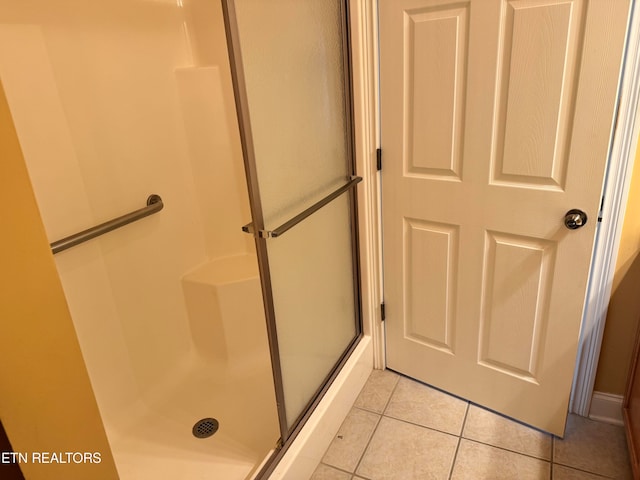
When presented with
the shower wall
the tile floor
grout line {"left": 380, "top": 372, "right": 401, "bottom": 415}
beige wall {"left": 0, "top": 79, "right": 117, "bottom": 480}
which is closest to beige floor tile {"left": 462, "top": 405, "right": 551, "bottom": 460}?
the tile floor

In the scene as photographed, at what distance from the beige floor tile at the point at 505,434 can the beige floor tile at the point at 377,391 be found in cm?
35

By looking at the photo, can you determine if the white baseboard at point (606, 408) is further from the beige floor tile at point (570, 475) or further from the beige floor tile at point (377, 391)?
the beige floor tile at point (377, 391)

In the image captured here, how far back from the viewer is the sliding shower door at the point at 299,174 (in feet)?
3.85

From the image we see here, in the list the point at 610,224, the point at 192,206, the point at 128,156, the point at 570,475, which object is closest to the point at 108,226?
the point at 128,156

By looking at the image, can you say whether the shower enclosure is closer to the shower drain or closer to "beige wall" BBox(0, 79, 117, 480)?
the shower drain

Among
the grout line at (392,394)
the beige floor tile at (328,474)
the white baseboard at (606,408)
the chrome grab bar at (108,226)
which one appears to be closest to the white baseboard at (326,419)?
the beige floor tile at (328,474)

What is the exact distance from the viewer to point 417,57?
1.49 meters

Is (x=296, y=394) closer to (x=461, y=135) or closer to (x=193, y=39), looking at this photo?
(x=461, y=135)

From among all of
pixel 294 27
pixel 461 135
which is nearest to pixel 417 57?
pixel 461 135

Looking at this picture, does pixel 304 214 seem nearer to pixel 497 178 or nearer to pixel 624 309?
pixel 497 178

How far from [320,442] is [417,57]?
1.42m

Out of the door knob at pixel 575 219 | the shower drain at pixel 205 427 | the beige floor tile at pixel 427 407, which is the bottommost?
the beige floor tile at pixel 427 407

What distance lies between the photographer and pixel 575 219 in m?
1.36

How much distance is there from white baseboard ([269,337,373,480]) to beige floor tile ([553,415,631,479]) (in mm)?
782
